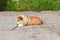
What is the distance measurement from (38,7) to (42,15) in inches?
34.2

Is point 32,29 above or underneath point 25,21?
underneath

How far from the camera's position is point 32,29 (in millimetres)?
7449

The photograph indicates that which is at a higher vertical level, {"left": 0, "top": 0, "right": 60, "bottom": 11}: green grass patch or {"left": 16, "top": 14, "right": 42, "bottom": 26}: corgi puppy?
{"left": 16, "top": 14, "right": 42, "bottom": 26}: corgi puppy

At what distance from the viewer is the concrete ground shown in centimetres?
675

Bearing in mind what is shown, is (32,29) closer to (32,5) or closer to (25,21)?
(25,21)

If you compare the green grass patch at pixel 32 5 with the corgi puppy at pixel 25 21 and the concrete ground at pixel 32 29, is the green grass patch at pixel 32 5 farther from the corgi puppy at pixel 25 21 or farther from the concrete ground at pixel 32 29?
the corgi puppy at pixel 25 21

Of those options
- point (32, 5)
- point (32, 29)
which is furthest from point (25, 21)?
point (32, 5)

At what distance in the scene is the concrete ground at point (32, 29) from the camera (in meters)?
6.75

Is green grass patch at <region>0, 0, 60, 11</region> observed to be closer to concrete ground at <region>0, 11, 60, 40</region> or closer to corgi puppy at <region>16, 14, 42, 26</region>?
concrete ground at <region>0, 11, 60, 40</region>

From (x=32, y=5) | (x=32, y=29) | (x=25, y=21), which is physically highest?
(x=25, y=21)

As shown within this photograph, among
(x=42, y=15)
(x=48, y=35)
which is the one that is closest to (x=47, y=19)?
(x=42, y=15)

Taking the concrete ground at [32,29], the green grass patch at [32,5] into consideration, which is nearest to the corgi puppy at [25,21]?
the concrete ground at [32,29]

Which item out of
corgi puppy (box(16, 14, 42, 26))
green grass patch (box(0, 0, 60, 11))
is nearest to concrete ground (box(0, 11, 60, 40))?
corgi puppy (box(16, 14, 42, 26))

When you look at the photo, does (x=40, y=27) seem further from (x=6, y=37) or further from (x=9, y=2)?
(x=9, y=2)
